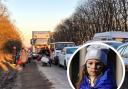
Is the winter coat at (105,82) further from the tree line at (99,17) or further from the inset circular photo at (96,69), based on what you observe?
the tree line at (99,17)

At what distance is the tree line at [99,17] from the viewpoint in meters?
75.0

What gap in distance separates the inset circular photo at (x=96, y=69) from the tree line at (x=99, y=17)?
6197cm

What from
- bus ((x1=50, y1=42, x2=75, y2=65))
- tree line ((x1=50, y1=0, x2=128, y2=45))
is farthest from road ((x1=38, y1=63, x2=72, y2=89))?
tree line ((x1=50, y1=0, x2=128, y2=45))

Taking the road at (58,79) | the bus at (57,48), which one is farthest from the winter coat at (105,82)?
the bus at (57,48)

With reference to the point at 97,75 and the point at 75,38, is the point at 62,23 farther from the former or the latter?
the point at 97,75

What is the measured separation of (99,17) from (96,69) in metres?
87.0

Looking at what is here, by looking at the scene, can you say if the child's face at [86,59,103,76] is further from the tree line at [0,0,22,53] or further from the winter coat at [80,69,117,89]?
Result: the tree line at [0,0,22,53]

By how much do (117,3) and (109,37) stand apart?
4184 centimetres

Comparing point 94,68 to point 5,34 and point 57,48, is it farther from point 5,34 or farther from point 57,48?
point 5,34

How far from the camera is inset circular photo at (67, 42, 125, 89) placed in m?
2.70

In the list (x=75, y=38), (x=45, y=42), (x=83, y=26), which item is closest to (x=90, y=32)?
(x=83, y=26)

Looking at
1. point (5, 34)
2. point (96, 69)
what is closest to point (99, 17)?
point (5, 34)

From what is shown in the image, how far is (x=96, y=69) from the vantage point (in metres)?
2.76

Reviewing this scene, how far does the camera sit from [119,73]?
8.87ft
